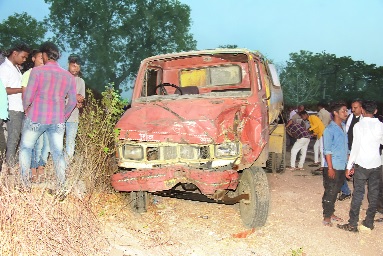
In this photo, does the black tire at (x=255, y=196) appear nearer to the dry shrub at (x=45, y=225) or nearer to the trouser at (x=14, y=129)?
the dry shrub at (x=45, y=225)

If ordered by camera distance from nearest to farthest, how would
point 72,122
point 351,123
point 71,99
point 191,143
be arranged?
point 191,143 < point 71,99 < point 72,122 < point 351,123

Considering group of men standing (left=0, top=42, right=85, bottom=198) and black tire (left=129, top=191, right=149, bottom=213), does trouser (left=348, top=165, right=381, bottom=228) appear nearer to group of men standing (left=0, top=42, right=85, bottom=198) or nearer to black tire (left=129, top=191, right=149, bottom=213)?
black tire (left=129, top=191, right=149, bottom=213)

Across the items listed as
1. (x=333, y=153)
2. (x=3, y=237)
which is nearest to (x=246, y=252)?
(x=333, y=153)

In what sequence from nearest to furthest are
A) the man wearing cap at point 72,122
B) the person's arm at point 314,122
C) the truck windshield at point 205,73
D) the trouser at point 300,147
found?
the man wearing cap at point 72,122, the truck windshield at point 205,73, the person's arm at point 314,122, the trouser at point 300,147

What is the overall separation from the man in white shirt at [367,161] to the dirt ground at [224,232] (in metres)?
0.30

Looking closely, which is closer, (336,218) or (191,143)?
(191,143)

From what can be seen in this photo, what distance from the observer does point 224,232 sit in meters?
5.48

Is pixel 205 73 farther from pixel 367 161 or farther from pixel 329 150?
pixel 367 161

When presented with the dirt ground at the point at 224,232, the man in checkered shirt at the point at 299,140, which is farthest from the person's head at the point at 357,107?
the man in checkered shirt at the point at 299,140

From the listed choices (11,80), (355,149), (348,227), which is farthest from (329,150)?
(11,80)

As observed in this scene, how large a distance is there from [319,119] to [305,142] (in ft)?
2.17

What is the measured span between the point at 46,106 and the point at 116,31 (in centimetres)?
3159

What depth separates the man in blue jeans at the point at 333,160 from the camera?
18.9 feet

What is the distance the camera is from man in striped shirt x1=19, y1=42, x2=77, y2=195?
504 centimetres
